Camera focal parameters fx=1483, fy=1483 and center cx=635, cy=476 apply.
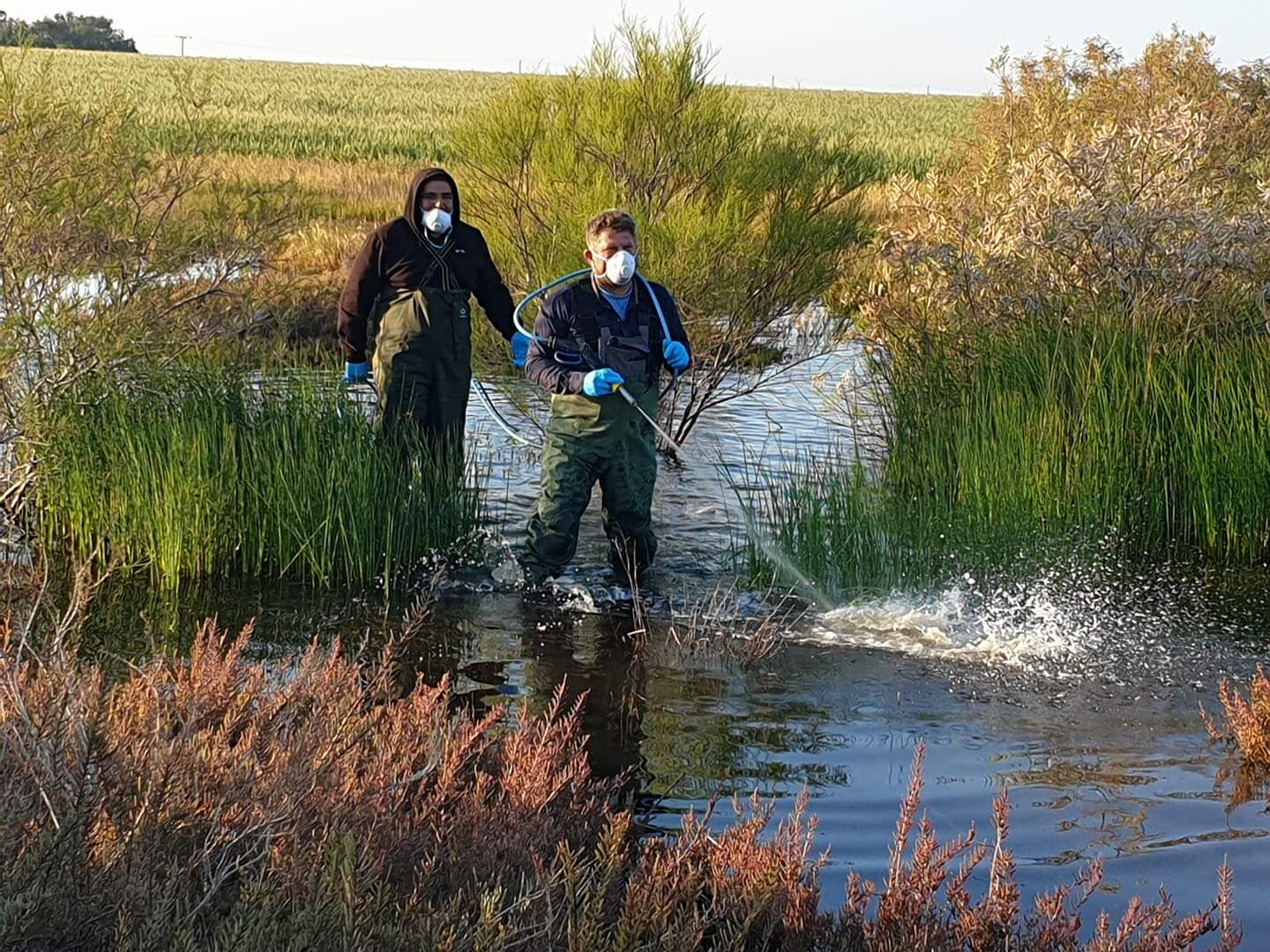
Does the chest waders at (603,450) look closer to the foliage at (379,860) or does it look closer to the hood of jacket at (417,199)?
the hood of jacket at (417,199)

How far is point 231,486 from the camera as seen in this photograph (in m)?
7.90

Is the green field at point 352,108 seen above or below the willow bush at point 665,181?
above

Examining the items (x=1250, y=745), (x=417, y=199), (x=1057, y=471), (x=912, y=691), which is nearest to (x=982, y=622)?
(x=912, y=691)

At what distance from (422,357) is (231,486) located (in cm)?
126

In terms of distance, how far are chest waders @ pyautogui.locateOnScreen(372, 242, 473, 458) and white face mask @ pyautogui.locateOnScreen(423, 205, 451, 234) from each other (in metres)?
0.11

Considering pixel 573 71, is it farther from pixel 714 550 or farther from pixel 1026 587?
pixel 1026 587

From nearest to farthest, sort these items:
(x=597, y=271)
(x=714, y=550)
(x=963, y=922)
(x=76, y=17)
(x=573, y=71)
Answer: (x=963, y=922)
(x=597, y=271)
(x=714, y=550)
(x=573, y=71)
(x=76, y=17)

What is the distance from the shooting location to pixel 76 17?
104625mm

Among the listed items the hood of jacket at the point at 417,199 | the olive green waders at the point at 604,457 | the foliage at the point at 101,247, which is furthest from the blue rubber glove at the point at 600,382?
the foliage at the point at 101,247

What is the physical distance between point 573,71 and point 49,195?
4271 millimetres

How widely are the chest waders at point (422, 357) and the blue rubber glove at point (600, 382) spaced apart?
1465 millimetres

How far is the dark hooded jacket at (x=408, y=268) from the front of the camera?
8273mm

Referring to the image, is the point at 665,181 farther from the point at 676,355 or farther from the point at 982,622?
the point at 982,622

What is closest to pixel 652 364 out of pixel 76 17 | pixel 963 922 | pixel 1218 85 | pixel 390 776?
pixel 390 776
